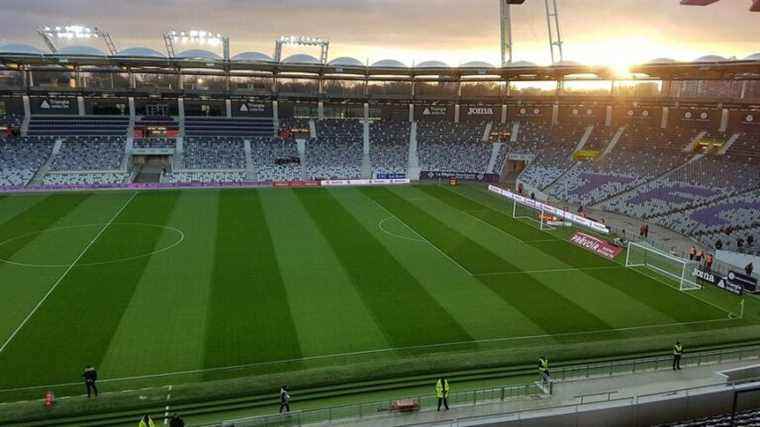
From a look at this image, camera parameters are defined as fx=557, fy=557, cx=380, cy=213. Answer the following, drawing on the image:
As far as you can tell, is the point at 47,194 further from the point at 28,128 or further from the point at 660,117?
the point at 660,117

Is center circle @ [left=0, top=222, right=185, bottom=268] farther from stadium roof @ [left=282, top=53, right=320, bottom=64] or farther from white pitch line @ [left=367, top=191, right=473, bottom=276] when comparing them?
stadium roof @ [left=282, top=53, right=320, bottom=64]

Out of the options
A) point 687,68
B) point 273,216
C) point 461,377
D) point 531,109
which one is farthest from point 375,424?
point 531,109

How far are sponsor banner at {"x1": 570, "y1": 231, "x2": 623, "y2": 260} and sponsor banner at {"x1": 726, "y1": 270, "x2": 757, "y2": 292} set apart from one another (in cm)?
568

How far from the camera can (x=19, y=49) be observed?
5391cm

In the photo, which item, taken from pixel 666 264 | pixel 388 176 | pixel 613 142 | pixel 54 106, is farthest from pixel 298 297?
pixel 54 106

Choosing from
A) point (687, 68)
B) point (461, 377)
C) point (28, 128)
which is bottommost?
point (461, 377)

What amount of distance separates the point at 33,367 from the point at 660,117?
5841cm

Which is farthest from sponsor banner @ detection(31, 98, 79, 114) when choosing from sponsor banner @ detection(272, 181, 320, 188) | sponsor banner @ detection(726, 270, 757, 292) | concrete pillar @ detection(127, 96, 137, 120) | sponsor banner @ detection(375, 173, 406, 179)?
sponsor banner @ detection(726, 270, 757, 292)

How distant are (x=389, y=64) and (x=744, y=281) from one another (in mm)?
45189

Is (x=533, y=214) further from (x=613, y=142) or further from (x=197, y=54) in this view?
(x=197, y=54)

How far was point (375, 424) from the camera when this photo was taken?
13531 millimetres

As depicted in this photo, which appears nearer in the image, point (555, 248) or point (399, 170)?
Result: point (555, 248)

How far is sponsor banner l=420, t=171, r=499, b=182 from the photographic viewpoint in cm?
5897

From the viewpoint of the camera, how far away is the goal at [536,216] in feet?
121
